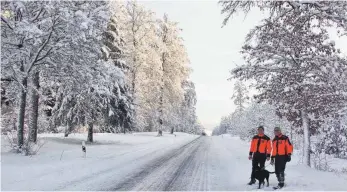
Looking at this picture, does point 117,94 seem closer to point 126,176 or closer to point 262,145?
point 126,176

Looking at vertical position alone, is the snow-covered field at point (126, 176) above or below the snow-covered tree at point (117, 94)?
below

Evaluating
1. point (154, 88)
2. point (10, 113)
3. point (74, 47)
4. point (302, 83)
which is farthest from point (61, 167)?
point (154, 88)

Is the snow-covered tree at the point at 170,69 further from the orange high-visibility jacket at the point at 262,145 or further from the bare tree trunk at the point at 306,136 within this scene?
the orange high-visibility jacket at the point at 262,145

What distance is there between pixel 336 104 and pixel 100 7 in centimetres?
1062

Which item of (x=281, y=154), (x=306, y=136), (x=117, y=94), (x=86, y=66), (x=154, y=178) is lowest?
(x=154, y=178)

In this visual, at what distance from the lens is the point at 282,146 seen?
11023mm

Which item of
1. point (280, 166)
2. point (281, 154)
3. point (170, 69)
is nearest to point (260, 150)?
point (281, 154)

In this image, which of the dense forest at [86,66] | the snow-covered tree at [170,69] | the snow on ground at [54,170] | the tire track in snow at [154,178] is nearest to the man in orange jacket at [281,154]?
the tire track in snow at [154,178]

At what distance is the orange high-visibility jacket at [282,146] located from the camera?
10992mm

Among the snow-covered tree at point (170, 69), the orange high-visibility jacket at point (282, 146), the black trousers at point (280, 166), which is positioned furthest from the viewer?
the snow-covered tree at point (170, 69)

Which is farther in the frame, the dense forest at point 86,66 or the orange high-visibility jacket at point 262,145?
the dense forest at point 86,66

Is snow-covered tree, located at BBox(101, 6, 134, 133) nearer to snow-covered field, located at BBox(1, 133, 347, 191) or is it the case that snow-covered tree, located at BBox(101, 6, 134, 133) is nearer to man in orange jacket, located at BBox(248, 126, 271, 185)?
snow-covered field, located at BBox(1, 133, 347, 191)

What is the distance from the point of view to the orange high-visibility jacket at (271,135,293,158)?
10992mm

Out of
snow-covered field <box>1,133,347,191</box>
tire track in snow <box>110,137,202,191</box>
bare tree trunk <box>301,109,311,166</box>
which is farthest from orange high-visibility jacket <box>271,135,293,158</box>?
bare tree trunk <box>301,109,311,166</box>
